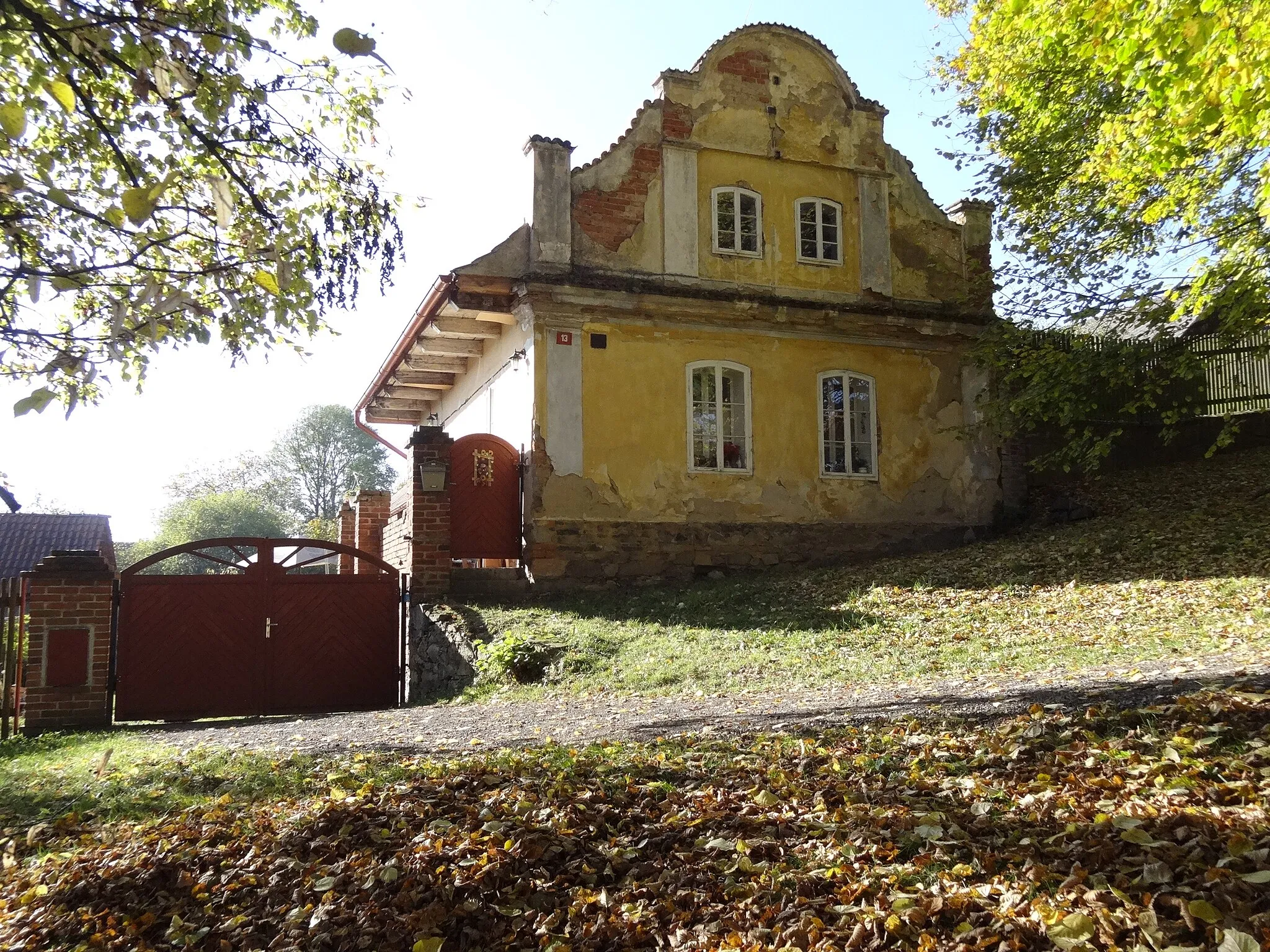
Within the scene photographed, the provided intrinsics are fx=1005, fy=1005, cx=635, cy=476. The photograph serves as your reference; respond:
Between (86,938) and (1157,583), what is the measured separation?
1061cm

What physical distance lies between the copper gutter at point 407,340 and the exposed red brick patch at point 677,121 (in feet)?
13.4

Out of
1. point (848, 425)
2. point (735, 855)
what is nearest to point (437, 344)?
point (848, 425)

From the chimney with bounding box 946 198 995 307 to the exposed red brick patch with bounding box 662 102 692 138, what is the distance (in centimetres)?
497

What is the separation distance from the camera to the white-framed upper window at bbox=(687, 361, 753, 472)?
14805 millimetres

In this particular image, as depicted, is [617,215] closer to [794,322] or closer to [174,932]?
[794,322]

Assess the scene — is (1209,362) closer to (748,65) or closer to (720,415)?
(720,415)

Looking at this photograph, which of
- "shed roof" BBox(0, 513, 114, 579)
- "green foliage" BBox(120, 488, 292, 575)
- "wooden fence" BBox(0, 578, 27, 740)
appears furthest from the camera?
"green foliage" BBox(120, 488, 292, 575)

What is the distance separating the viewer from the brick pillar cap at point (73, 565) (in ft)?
33.6

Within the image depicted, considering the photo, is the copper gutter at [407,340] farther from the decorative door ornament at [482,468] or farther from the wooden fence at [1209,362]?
the wooden fence at [1209,362]

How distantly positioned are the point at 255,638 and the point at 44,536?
974 inches

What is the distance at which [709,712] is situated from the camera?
7500 mm

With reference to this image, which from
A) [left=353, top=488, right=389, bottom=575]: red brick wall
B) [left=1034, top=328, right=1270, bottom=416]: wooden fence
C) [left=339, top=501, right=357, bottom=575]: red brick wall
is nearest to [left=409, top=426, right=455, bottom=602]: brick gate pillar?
[left=353, top=488, right=389, bottom=575]: red brick wall

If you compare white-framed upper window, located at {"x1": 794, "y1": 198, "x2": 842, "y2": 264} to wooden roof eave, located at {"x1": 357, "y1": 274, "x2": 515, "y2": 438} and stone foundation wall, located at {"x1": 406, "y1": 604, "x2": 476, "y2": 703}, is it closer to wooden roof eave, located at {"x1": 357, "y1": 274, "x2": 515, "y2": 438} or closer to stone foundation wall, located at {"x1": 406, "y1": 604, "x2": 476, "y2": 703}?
wooden roof eave, located at {"x1": 357, "y1": 274, "x2": 515, "y2": 438}

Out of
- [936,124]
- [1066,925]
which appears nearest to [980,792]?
[1066,925]
